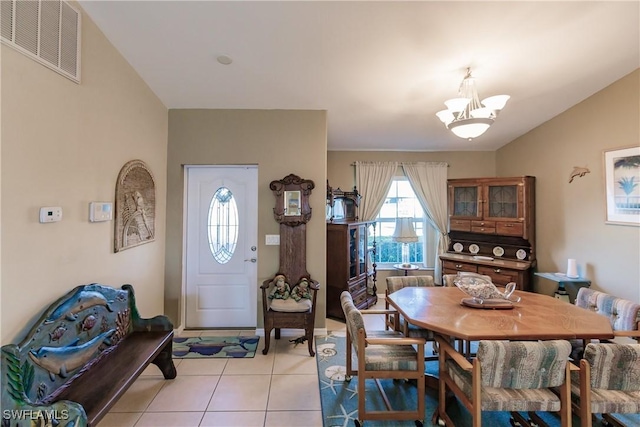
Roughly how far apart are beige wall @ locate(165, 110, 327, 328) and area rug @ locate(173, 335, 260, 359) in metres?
0.30

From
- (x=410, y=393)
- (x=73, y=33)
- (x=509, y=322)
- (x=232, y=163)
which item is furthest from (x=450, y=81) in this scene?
(x=73, y=33)

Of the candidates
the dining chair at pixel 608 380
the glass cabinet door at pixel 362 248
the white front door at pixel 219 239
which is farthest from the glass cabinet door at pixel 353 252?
the dining chair at pixel 608 380

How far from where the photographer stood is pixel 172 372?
2521mm

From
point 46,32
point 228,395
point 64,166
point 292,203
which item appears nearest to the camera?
point 46,32

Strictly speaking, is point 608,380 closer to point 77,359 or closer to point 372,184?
point 77,359

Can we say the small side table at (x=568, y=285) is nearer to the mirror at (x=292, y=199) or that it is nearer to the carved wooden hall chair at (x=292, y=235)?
the carved wooden hall chair at (x=292, y=235)

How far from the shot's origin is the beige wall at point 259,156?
340 cm

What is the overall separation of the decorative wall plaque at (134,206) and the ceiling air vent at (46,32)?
0.88 meters

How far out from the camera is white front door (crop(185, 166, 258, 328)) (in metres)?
3.54

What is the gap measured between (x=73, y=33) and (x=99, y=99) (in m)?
0.46

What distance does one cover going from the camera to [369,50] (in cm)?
247

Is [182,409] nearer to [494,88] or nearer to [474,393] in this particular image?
[474,393]

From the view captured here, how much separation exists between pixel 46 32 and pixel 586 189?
17.3 feet

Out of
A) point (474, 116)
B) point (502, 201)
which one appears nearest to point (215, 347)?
point (474, 116)
